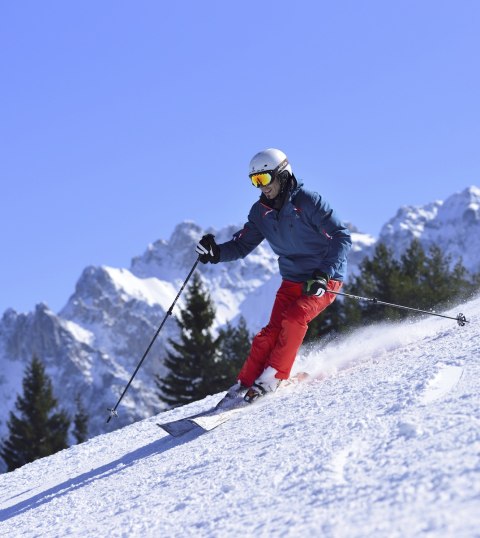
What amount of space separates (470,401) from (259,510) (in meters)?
1.39

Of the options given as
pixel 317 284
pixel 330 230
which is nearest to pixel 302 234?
pixel 330 230

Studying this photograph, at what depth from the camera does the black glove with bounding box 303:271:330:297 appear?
6.59 meters

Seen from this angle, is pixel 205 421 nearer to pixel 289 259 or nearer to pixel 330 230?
pixel 289 259

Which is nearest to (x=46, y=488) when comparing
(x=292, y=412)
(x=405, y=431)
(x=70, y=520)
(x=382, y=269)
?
(x=70, y=520)

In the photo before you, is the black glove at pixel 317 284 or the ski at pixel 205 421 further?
the black glove at pixel 317 284

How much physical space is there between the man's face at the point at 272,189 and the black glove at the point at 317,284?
839mm

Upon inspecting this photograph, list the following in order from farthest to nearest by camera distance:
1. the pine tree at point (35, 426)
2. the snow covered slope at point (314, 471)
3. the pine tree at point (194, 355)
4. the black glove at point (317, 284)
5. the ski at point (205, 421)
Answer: the pine tree at point (35, 426) → the pine tree at point (194, 355) → the black glove at point (317, 284) → the ski at point (205, 421) → the snow covered slope at point (314, 471)

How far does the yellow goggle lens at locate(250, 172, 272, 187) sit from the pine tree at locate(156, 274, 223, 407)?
23093 mm

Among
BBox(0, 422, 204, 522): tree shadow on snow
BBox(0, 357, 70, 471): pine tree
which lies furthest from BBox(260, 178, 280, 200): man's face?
BBox(0, 357, 70, 471): pine tree

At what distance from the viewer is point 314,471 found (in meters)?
3.79

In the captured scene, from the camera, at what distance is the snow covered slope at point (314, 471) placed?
120 inches

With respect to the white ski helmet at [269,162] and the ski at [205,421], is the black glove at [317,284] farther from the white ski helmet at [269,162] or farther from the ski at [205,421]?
the ski at [205,421]

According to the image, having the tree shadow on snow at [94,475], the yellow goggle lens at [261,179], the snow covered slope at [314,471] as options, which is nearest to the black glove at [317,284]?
the snow covered slope at [314,471]

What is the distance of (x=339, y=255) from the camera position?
6867 millimetres
